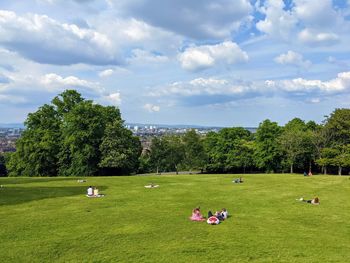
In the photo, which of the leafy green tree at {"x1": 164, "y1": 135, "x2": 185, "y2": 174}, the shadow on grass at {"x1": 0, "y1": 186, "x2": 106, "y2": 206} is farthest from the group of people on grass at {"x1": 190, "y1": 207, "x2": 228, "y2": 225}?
the leafy green tree at {"x1": 164, "y1": 135, "x2": 185, "y2": 174}

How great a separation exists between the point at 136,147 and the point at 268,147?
30930 millimetres

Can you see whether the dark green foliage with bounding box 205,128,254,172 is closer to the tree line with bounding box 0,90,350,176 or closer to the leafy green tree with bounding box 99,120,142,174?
the tree line with bounding box 0,90,350,176

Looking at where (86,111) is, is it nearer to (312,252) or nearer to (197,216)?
(197,216)

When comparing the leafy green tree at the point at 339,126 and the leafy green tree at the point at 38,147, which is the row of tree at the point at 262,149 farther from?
the leafy green tree at the point at 38,147

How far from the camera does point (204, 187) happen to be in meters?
42.1

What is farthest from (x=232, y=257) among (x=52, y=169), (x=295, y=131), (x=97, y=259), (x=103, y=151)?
(x=295, y=131)

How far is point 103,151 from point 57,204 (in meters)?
37.0

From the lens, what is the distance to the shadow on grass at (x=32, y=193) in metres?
31.5

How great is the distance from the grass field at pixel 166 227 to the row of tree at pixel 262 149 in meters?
37.7

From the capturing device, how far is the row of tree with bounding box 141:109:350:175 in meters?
71.8

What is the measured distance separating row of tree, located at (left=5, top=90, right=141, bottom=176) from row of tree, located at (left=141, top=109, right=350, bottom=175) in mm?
15576

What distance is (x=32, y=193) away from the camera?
35.0 m

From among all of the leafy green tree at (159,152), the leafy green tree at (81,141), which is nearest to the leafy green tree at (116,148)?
the leafy green tree at (81,141)

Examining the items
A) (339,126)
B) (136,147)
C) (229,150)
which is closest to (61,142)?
Answer: (136,147)
